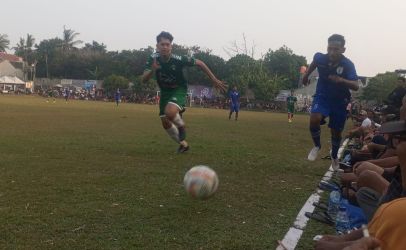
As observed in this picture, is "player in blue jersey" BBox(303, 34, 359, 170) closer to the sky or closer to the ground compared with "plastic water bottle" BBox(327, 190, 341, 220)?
closer to the sky

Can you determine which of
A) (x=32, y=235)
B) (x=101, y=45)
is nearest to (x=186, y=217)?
(x=32, y=235)

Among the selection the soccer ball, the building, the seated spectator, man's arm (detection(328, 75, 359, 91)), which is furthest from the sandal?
the building

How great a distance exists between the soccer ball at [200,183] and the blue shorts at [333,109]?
414cm

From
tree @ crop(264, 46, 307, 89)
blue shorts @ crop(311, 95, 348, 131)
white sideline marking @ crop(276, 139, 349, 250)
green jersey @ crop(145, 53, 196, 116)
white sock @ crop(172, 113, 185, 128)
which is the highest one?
tree @ crop(264, 46, 307, 89)

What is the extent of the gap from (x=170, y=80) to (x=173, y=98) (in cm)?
39

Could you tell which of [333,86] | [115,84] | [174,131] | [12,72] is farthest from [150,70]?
[12,72]

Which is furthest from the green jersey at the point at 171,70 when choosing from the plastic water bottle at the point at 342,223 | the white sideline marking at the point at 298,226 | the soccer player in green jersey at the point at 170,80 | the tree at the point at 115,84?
the tree at the point at 115,84

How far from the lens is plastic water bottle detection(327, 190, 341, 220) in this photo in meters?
5.56

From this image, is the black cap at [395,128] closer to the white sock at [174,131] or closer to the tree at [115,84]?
the white sock at [174,131]

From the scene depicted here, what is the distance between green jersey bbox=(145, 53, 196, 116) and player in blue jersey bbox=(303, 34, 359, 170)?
8.93 ft

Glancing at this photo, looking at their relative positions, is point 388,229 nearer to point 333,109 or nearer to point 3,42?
point 333,109

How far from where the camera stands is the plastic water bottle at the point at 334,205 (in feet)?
18.2

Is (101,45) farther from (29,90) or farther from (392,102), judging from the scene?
(392,102)

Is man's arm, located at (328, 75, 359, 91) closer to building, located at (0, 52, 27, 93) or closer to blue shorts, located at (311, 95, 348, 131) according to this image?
blue shorts, located at (311, 95, 348, 131)
